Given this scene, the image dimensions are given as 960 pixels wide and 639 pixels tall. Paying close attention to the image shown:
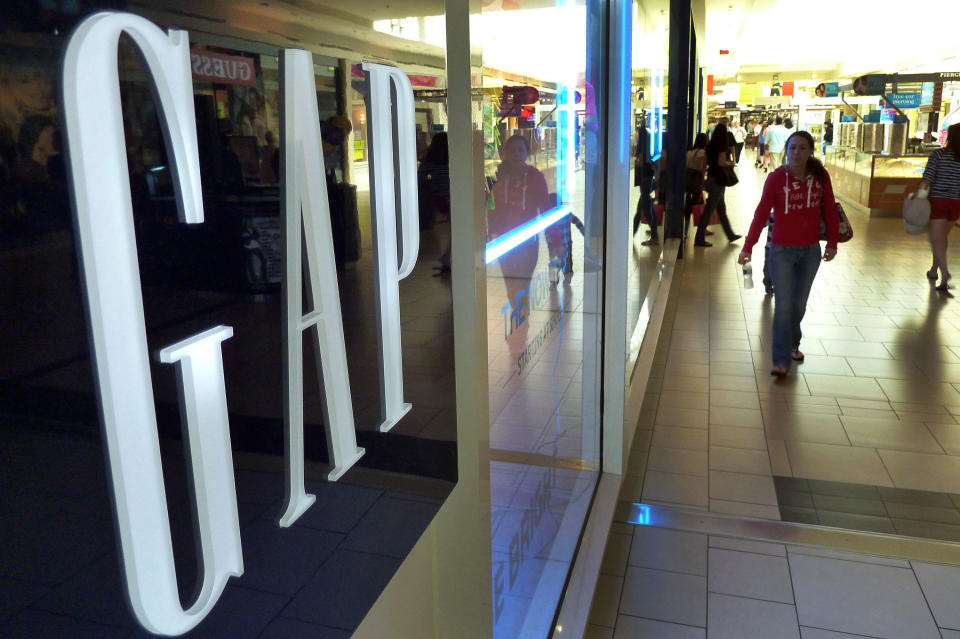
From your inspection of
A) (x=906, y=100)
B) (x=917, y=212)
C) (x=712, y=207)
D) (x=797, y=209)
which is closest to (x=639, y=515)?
(x=797, y=209)

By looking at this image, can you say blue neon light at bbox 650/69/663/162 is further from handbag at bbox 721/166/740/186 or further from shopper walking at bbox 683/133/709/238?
handbag at bbox 721/166/740/186

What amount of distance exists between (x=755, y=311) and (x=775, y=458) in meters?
3.12

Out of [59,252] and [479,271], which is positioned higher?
[59,252]

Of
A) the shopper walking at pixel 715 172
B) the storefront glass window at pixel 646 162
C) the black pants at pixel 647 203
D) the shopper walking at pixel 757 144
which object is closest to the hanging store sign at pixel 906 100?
the shopper walking at pixel 715 172

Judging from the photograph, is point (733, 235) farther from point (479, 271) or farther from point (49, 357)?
point (49, 357)

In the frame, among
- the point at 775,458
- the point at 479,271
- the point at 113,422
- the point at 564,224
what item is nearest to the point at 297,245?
the point at 113,422

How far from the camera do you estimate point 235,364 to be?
62 centimetres

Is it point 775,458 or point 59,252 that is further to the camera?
point 775,458

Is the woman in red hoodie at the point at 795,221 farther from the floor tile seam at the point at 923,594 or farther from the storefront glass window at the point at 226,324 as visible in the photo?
the storefront glass window at the point at 226,324

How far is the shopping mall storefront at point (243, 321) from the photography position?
1.44 ft

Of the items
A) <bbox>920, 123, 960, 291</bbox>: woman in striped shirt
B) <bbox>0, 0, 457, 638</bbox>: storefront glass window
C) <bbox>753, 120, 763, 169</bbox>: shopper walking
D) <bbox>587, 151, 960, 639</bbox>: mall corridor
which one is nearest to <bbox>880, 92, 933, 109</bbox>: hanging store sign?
<bbox>920, 123, 960, 291</bbox>: woman in striped shirt

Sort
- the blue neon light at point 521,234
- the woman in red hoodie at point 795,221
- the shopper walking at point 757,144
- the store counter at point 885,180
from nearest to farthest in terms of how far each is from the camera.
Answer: the blue neon light at point 521,234 < the woman in red hoodie at point 795,221 < the store counter at point 885,180 < the shopper walking at point 757,144

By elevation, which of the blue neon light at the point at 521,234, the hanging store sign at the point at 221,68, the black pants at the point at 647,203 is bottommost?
the black pants at the point at 647,203

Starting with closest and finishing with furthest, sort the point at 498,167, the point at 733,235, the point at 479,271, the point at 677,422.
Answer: the point at 479,271, the point at 498,167, the point at 677,422, the point at 733,235
